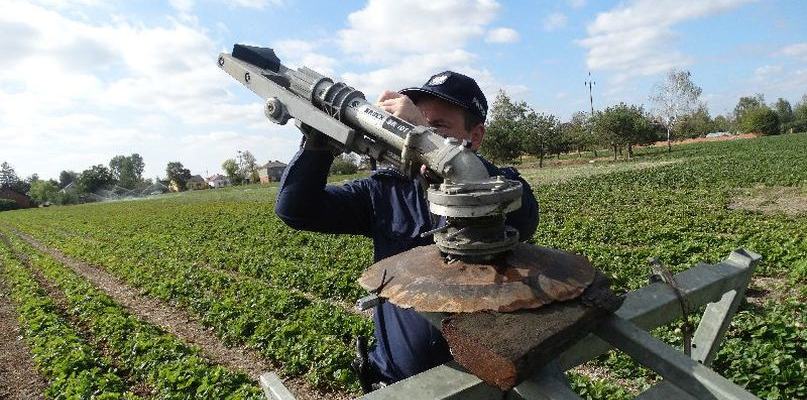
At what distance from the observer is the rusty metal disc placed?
1.29 m

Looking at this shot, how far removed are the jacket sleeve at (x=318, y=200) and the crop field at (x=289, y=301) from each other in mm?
3792

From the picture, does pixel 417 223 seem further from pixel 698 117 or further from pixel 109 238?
pixel 698 117

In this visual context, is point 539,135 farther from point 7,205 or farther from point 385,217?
point 7,205

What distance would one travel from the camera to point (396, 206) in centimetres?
270

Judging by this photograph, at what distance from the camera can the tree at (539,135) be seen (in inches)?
2355

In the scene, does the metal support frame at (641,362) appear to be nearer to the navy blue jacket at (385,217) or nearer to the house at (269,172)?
the navy blue jacket at (385,217)

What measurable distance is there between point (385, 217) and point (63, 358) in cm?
833

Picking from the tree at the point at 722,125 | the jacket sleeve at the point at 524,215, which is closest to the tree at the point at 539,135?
the jacket sleeve at the point at 524,215

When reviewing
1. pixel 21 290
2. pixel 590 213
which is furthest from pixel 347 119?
pixel 590 213

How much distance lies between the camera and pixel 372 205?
2.84 metres

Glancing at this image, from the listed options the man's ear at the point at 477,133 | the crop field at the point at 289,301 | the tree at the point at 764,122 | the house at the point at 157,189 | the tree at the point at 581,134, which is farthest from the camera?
the house at the point at 157,189

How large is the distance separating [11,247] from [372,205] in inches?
1266

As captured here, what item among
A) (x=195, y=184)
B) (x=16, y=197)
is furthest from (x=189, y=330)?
(x=195, y=184)

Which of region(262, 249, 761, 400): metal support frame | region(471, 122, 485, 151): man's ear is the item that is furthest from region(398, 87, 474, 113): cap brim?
region(262, 249, 761, 400): metal support frame
